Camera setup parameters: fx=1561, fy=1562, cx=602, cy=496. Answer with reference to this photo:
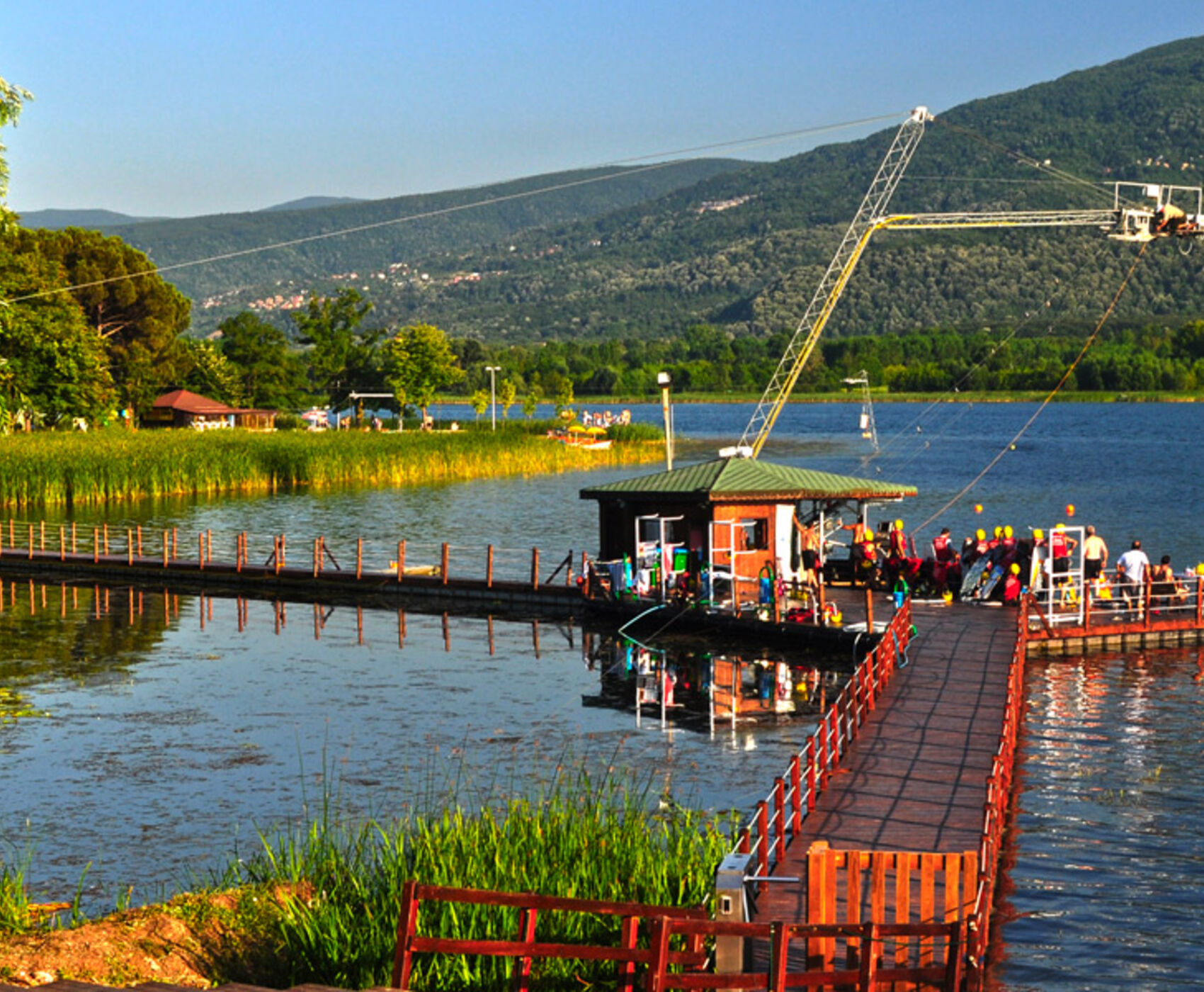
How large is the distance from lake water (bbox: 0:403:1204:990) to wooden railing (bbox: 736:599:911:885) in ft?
5.64

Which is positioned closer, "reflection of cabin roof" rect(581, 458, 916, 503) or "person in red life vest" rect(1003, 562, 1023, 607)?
"person in red life vest" rect(1003, 562, 1023, 607)

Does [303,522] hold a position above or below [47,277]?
below

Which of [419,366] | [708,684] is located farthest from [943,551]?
[419,366]

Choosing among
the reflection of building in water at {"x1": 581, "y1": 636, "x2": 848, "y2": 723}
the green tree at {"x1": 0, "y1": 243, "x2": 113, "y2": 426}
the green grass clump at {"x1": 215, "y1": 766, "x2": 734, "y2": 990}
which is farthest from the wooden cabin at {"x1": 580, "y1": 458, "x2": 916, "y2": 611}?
the green grass clump at {"x1": 215, "y1": 766, "x2": 734, "y2": 990}

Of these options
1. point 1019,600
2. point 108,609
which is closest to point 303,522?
point 108,609

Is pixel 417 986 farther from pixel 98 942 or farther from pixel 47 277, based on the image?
pixel 47 277

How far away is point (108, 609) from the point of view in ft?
151

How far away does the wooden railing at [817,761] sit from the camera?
53.0 feet

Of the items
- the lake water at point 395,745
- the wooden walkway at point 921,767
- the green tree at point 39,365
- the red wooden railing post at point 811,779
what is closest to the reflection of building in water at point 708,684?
the lake water at point 395,745

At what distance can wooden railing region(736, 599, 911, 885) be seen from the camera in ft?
53.0

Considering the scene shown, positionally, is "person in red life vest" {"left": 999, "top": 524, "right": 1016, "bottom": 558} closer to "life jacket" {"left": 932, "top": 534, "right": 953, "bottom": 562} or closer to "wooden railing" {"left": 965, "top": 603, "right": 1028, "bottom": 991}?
"life jacket" {"left": 932, "top": 534, "right": 953, "bottom": 562}

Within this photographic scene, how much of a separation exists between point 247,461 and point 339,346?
5523cm

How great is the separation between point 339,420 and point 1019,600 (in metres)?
112

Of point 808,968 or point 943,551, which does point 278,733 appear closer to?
point 943,551
